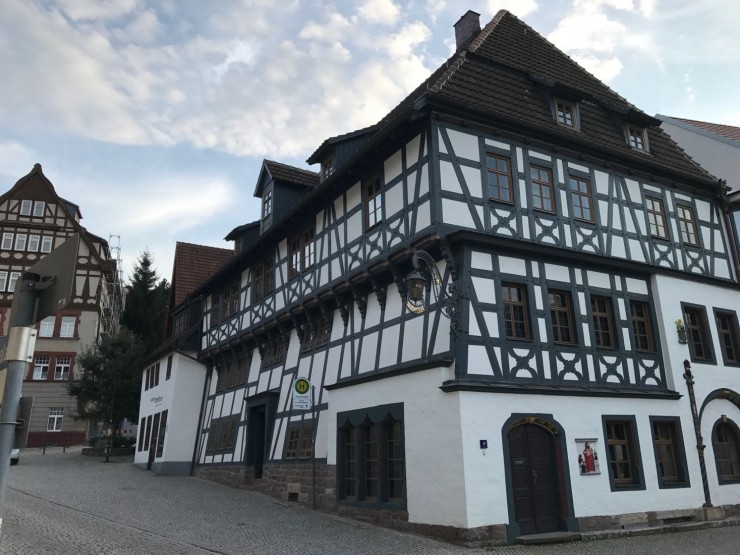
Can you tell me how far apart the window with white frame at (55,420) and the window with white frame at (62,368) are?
2375mm

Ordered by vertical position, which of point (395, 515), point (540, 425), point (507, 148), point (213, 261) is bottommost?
point (395, 515)

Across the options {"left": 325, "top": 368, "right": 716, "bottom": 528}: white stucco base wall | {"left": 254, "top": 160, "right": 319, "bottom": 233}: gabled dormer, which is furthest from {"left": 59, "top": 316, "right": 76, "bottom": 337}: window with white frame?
{"left": 325, "top": 368, "right": 716, "bottom": 528}: white stucco base wall

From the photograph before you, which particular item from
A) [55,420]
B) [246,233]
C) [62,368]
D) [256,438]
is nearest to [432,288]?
[256,438]

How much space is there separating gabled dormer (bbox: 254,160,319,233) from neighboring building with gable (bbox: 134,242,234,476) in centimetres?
778

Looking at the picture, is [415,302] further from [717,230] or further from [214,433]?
[214,433]

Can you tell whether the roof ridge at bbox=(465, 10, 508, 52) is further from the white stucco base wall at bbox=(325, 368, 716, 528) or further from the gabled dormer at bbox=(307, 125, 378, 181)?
the white stucco base wall at bbox=(325, 368, 716, 528)

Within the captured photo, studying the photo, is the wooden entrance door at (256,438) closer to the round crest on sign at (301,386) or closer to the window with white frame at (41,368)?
the round crest on sign at (301,386)

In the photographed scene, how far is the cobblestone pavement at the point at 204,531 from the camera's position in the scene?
11391 mm

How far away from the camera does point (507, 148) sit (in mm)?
16000

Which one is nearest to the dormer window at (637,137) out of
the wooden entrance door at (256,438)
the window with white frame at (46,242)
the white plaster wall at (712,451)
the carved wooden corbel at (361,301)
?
the white plaster wall at (712,451)

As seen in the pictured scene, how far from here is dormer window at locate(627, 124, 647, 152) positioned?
63.9 feet

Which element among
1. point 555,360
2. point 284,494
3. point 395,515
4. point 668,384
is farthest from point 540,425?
point 284,494

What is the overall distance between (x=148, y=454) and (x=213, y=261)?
435 inches

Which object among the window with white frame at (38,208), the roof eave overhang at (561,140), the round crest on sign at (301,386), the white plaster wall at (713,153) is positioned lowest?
the round crest on sign at (301,386)
